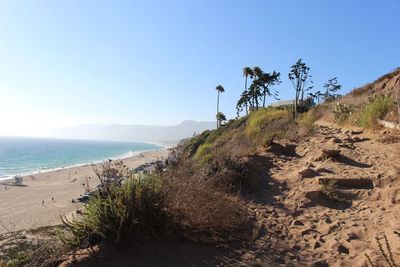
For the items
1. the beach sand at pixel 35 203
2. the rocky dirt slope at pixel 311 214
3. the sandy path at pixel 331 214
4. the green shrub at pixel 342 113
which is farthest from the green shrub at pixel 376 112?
the beach sand at pixel 35 203

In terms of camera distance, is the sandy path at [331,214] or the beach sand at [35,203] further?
the beach sand at [35,203]

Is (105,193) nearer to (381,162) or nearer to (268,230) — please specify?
(268,230)

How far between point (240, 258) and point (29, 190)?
36.0 metres

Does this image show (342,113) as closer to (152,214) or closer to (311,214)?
(311,214)

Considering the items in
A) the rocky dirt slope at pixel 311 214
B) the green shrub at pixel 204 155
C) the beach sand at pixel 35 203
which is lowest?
the beach sand at pixel 35 203

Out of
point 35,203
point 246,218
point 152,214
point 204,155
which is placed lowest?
point 35,203

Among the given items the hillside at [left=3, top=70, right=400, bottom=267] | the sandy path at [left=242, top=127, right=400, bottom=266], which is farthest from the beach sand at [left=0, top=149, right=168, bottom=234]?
the sandy path at [left=242, top=127, right=400, bottom=266]

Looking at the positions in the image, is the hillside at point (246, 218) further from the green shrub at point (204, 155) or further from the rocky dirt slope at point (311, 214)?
the green shrub at point (204, 155)

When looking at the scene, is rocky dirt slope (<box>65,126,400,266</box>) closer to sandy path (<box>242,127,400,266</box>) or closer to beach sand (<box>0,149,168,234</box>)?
sandy path (<box>242,127,400,266</box>)

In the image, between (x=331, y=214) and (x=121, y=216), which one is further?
(x=331, y=214)

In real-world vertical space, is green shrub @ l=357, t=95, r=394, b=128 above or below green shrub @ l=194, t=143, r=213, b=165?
above

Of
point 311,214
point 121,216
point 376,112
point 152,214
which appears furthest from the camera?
point 376,112

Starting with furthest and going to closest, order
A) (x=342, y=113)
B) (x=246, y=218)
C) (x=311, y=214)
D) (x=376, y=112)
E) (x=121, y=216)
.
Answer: (x=342, y=113) < (x=376, y=112) < (x=311, y=214) < (x=246, y=218) < (x=121, y=216)

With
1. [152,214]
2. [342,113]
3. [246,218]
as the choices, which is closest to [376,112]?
[342,113]
